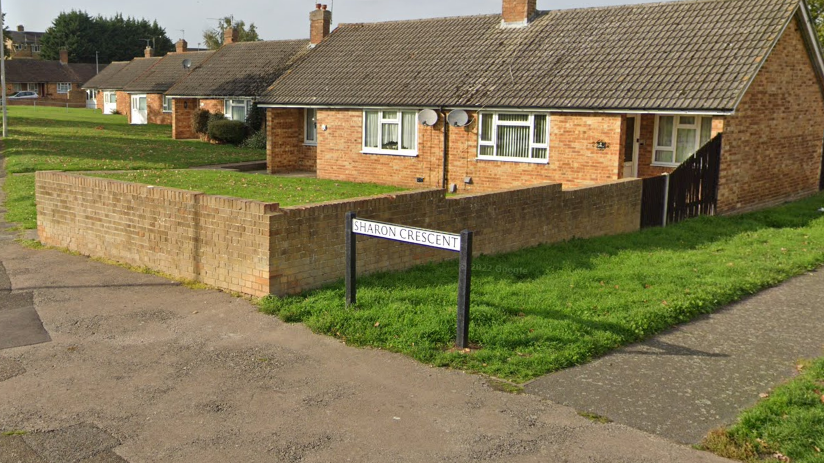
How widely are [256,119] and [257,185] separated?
1649 cm

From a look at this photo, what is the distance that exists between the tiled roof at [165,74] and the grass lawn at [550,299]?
4299 centimetres

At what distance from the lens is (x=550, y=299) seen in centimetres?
877

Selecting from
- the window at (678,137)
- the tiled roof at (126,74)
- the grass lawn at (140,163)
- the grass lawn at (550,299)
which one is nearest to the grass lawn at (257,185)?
the grass lawn at (140,163)

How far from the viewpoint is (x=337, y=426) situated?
18.8 ft

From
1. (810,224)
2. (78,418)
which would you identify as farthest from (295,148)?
(78,418)

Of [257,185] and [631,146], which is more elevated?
[631,146]

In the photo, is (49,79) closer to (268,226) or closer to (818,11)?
(818,11)

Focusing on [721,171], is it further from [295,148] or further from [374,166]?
[295,148]

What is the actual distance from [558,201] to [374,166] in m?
11.0

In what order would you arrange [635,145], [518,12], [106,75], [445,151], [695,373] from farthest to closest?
[106,75]
[518,12]
[445,151]
[635,145]
[695,373]

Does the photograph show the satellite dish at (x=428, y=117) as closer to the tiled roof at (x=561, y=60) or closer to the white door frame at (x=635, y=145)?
the tiled roof at (x=561, y=60)

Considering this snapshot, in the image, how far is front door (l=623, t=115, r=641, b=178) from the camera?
18.9 meters

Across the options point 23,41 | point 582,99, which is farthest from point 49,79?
point 582,99

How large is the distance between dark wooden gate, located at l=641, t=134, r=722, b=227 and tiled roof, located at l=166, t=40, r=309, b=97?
78.7 feet
